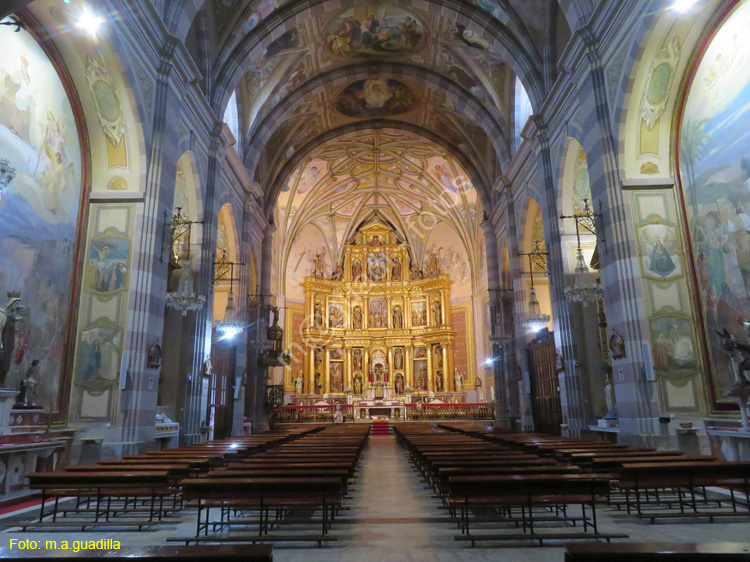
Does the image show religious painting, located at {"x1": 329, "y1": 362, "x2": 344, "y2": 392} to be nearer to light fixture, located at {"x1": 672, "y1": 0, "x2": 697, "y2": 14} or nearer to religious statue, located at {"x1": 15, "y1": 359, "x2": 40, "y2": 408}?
religious statue, located at {"x1": 15, "y1": 359, "x2": 40, "y2": 408}

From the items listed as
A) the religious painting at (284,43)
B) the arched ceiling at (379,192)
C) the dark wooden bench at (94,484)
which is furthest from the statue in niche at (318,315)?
the dark wooden bench at (94,484)

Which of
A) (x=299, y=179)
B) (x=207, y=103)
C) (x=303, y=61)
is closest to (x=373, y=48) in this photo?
(x=303, y=61)

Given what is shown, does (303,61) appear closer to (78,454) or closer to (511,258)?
(511,258)

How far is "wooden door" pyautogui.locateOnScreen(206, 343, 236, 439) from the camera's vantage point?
15.0 meters

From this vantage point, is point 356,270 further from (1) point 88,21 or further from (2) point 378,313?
(1) point 88,21

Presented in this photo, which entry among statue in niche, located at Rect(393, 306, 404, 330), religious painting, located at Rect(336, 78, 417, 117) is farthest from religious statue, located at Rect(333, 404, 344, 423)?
religious painting, located at Rect(336, 78, 417, 117)

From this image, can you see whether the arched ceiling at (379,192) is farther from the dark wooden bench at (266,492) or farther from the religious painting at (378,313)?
the dark wooden bench at (266,492)

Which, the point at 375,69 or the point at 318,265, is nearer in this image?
the point at 375,69

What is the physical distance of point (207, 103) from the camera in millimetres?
12367

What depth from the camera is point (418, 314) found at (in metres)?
33.3

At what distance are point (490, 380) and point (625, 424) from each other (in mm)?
18706

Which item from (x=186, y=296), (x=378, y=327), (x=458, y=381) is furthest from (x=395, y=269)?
(x=186, y=296)

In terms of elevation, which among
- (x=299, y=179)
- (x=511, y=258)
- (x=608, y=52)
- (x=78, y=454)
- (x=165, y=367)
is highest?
(x=299, y=179)

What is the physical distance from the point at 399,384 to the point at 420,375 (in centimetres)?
146
